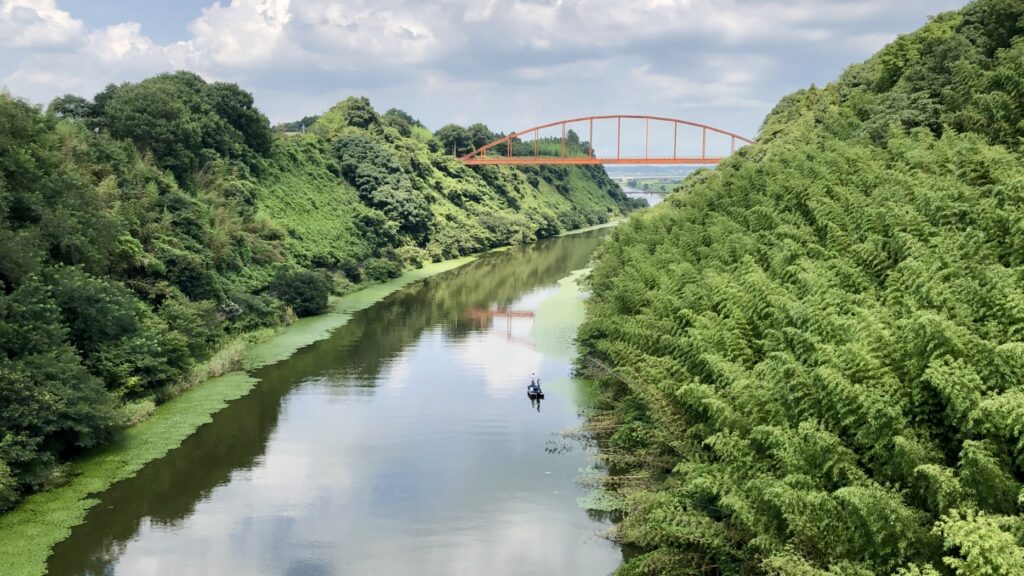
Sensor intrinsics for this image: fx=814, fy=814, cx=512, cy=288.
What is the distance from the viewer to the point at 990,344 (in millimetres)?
11578

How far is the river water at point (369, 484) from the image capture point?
19.3 meters

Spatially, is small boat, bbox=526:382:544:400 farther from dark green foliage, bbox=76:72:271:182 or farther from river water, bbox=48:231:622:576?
dark green foliage, bbox=76:72:271:182

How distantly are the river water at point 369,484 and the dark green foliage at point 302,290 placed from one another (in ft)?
29.7

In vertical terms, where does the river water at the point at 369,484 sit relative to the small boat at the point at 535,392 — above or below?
Answer: below

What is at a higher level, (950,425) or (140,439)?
(950,425)

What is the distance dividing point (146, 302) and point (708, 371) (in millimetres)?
25748

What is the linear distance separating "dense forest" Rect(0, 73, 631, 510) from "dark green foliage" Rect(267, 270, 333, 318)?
11 cm

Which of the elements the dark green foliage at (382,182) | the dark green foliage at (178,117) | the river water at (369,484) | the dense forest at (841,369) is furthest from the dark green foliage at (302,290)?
the dark green foliage at (382,182)

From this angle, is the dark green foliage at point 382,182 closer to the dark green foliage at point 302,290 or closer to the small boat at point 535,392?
the dark green foliage at point 302,290

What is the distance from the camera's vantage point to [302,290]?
155 feet

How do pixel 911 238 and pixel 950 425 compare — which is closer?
pixel 950 425

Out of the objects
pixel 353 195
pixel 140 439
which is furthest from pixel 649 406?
pixel 353 195

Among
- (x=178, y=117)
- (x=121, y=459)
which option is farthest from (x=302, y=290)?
(x=121, y=459)

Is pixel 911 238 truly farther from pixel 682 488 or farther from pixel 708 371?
pixel 682 488
